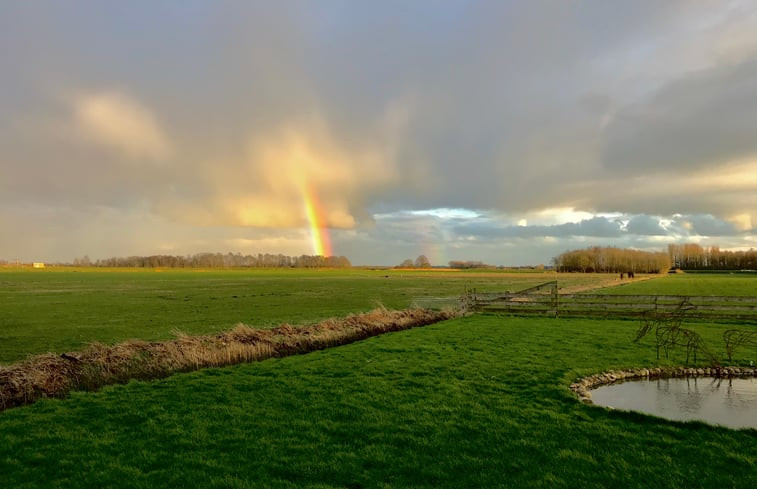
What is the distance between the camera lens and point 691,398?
35.2ft

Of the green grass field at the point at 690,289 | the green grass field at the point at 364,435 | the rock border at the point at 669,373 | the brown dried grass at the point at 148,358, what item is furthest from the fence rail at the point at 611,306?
the green grass field at the point at 690,289

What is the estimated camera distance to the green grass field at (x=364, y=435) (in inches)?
251

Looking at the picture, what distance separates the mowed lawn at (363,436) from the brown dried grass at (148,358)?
141cm

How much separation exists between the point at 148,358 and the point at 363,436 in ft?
32.0

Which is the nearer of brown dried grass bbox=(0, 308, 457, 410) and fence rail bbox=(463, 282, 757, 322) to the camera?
brown dried grass bbox=(0, 308, 457, 410)

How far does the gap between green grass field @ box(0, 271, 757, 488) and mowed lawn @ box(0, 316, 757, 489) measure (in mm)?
29

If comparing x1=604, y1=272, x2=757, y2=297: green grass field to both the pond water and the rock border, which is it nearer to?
the rock border

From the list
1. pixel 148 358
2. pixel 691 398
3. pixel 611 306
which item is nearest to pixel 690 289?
pixel 611 306

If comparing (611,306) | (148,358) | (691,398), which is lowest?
(691,398)

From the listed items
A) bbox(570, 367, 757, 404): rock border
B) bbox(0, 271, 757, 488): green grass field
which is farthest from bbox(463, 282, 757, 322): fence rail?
bbox(0, 271, 757, 488): green grass field

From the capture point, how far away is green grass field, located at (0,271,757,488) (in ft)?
20.9

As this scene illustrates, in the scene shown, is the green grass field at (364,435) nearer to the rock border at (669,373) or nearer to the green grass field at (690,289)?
the rock border at (669,373)

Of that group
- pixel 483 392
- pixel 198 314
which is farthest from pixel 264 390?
pixel 198 314

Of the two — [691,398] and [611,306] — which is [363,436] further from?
[611,306]
